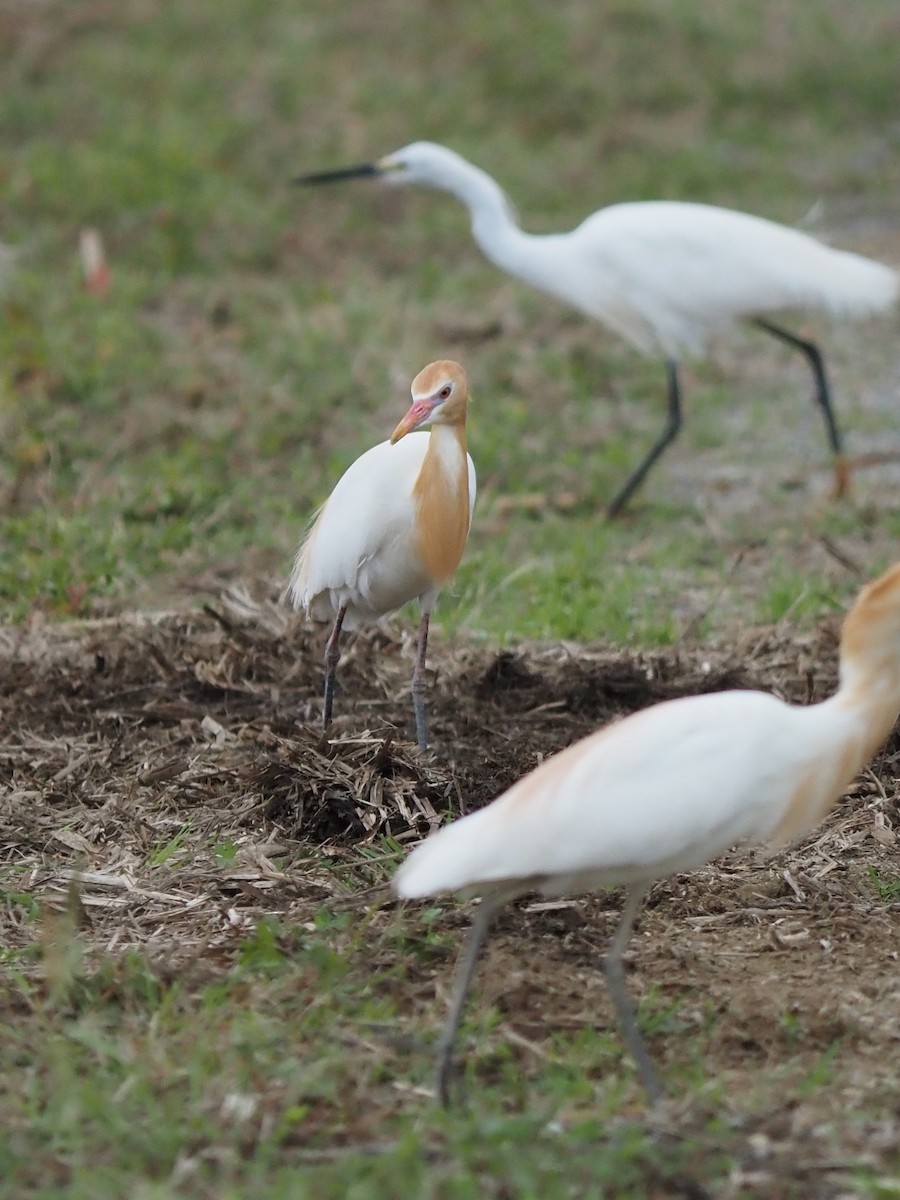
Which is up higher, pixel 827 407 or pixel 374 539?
pixel 374 539

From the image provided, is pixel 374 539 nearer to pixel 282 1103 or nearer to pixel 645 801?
pixel 645 801

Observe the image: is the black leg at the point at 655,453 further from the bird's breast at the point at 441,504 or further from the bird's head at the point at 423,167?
the bird's breast at the point at 441,504

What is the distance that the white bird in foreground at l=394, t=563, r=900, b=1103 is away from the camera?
111 inches

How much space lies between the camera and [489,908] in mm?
2977

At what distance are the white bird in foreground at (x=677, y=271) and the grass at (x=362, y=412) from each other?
1.81ft

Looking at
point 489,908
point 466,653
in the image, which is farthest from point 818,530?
point 489,908

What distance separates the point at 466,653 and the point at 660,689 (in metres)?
0.66

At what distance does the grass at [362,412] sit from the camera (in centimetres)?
279

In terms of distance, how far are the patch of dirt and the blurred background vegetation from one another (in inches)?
22.0

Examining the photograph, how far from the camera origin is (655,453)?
22.2ft

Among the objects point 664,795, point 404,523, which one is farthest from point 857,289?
point 664,795

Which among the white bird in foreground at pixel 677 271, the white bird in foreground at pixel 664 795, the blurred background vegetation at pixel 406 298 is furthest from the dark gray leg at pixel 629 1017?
the white bird in foreground at pixel 677 271

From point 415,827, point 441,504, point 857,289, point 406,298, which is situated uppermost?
point 441,504

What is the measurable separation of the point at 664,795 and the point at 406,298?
6456 millimetres
